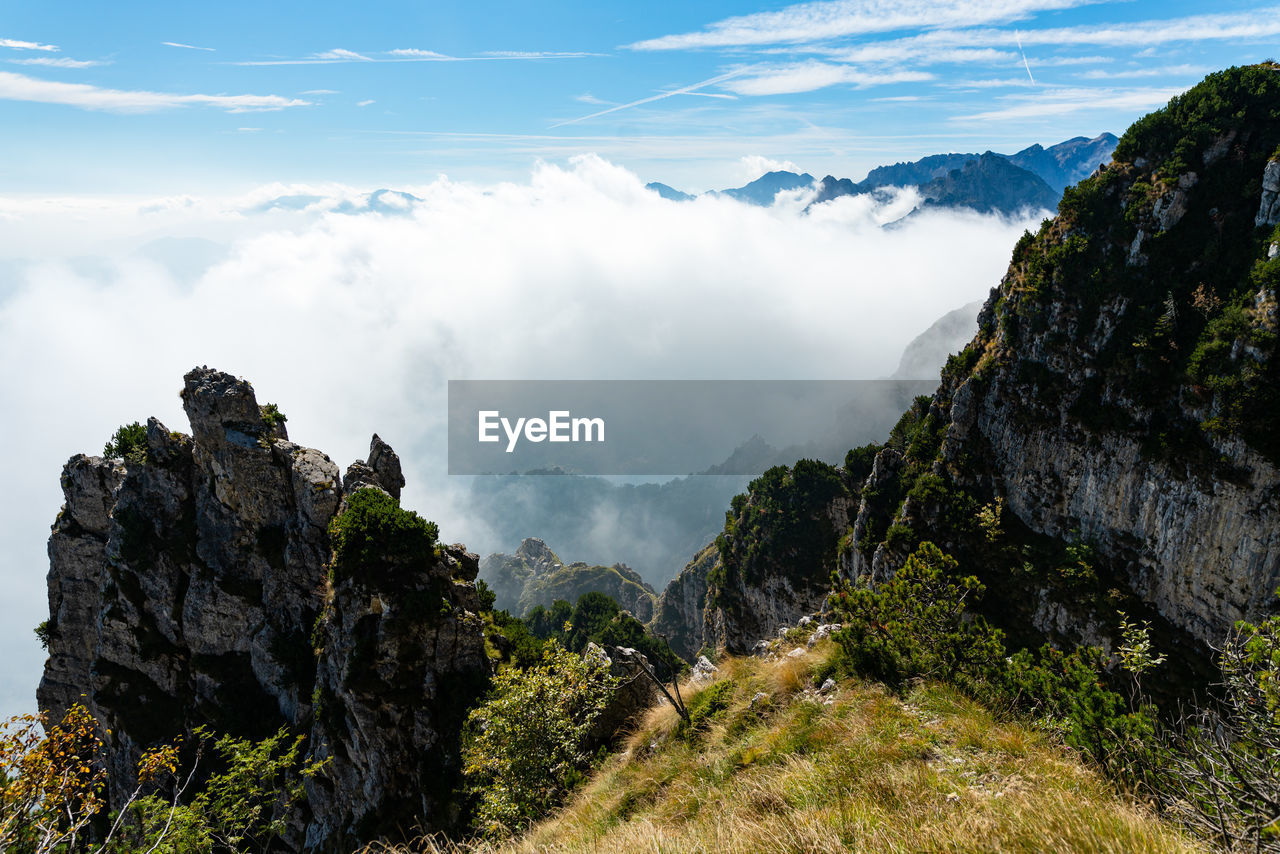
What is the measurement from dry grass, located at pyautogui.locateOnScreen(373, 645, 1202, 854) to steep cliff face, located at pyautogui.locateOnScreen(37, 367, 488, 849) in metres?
18.9

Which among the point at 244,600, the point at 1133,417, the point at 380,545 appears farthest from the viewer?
the point at 1133,417

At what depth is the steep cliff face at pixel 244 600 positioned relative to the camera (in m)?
33.5

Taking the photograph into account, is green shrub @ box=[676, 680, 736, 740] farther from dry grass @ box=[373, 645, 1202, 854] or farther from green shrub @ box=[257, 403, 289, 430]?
green shrub @ box=[257, 403, 289, 430]

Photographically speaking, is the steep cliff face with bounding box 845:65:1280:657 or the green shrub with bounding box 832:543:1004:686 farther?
the steep cliff face with bounding box 845:65:1280:657

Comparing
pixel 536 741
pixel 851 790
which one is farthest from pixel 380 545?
pixel 851 790

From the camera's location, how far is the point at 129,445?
48.1 m

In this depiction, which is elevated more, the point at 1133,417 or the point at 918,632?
the point at 1133,417

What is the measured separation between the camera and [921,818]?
843cm

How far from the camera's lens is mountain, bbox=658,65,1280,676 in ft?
143

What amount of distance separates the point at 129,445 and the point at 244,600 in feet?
59.8

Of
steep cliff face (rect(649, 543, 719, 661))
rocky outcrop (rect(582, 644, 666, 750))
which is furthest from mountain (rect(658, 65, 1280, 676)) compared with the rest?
steep cliff face (rect(649, 543, 719, 661))

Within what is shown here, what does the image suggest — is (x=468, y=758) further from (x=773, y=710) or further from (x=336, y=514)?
(x=336, y=514)

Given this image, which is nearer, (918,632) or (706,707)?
(918,632)

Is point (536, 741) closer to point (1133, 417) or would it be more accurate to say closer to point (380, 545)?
point (380, 545)
